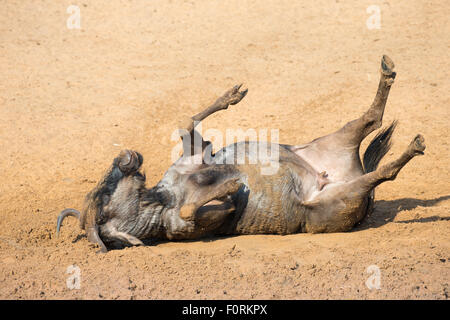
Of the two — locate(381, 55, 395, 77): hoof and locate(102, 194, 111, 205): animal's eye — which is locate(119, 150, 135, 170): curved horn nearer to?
locate(102, 194, 111, 205): animal's eye

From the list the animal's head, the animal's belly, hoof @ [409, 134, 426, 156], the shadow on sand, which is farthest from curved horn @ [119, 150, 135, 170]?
hoof @ [409, 134, 426, 156]

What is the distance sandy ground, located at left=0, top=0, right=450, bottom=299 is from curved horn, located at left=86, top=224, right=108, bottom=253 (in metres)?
0.07

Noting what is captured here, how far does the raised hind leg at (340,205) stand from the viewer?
4.03 metres

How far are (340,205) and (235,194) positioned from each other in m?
0.81

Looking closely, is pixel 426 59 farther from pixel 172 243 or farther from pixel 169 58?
pixel 172 243

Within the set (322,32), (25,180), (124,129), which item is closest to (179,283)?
(25,180)

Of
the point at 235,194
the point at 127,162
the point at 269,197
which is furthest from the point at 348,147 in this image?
the point at 127,162

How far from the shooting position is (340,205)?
13.5 ft

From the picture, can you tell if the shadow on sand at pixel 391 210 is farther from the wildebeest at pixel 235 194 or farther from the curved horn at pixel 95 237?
the curved horn at pixel 95 237

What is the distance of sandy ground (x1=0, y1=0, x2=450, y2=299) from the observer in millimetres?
3428

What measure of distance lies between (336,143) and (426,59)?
3848 millimetres

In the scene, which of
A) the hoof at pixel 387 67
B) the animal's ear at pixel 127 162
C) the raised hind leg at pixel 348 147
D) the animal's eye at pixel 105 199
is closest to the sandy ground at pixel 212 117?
the animal's eye at pixel 105 199

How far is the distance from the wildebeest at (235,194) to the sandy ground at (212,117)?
0.49 ft

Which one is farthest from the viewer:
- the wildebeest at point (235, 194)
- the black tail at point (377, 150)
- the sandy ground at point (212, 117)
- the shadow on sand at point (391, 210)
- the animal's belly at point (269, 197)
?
the black tail at point (377, 150)
